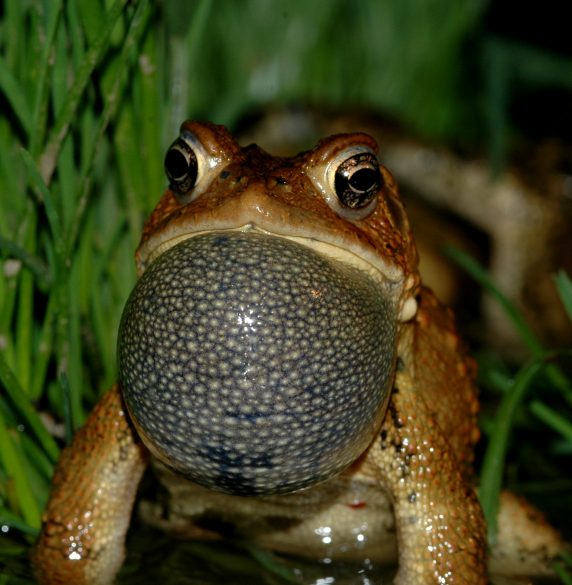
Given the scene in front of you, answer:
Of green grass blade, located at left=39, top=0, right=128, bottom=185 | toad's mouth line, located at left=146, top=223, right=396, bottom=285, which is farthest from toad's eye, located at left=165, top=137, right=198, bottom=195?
green grass blade, located at left=39, top=0, right=128, bottom=185

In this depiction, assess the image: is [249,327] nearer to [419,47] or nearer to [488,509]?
[488,509]

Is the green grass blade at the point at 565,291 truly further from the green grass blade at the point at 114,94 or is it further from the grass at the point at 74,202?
the green grass blade at the point at 114,94

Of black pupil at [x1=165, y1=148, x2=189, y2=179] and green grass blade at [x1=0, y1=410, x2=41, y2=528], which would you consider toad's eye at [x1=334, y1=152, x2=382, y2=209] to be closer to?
black pupil at [x1=165, y1=148, x2=189, y2=179]

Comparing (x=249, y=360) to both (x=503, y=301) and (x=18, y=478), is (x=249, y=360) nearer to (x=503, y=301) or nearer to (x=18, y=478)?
(x=18, y=478)

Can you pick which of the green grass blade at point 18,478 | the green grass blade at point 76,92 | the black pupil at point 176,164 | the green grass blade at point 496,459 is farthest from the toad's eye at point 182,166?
the green grass blade at point 496,459

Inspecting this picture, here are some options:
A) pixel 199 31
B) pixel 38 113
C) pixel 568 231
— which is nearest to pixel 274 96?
pixel 568 231

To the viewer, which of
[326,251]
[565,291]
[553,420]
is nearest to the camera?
[326,251]

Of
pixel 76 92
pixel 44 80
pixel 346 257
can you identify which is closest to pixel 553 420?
pixel 346 257
